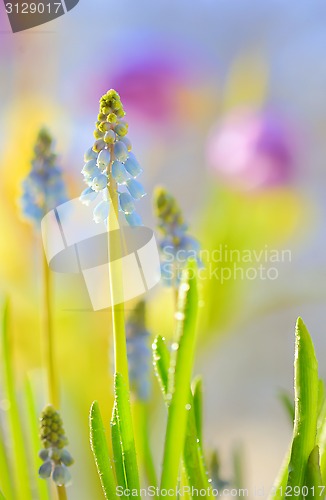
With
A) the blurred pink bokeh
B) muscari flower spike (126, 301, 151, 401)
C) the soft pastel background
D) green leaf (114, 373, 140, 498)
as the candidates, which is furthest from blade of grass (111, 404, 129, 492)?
the blurred pink bokeh

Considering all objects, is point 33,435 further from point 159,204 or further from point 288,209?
point 288,209

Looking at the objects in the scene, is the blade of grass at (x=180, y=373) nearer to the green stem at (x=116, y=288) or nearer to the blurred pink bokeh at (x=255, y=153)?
the green stem at (x=116, y=288)

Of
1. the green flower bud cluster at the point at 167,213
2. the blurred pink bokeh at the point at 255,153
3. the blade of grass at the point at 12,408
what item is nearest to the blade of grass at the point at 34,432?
the blade of grass at the point at 12,408

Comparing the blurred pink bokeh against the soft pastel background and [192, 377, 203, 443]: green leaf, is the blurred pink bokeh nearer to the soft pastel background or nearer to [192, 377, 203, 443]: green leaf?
the soft pastel background

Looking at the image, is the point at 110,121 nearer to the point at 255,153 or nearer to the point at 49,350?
the point at 49,350

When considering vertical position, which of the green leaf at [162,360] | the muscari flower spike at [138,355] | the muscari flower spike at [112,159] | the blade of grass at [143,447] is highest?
the muscari flower spike at [112,159]

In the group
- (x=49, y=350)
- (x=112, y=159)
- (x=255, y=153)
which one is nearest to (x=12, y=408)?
(x=49, y=350)
